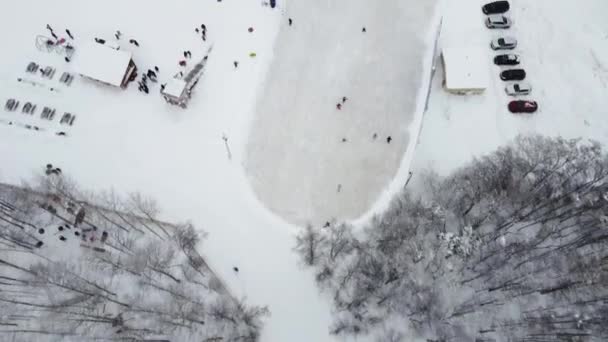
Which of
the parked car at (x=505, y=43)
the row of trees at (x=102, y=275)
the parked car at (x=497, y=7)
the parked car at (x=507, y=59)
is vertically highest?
the parked car at (x=497, y=7)

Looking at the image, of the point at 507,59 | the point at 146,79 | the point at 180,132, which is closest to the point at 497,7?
the point at 507,59

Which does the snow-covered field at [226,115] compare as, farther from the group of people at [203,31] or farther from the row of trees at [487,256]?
the row of trees at [487,256]

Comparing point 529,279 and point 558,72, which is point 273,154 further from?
point 558,72

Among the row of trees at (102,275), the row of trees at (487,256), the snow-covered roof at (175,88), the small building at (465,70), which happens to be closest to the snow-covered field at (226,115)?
the small building at (465,70)

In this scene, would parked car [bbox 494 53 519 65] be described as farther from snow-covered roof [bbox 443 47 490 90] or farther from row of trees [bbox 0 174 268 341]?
row of trees [bbox 0 174 268 341]

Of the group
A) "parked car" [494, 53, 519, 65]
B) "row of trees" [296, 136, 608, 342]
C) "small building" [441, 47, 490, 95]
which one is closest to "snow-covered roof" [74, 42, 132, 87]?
"row of trees" [296, 136, 608, 342]
